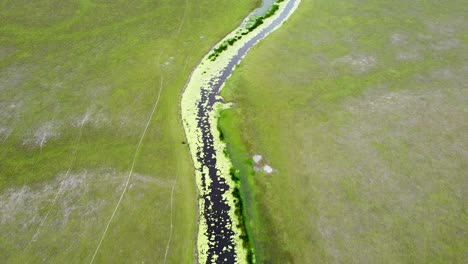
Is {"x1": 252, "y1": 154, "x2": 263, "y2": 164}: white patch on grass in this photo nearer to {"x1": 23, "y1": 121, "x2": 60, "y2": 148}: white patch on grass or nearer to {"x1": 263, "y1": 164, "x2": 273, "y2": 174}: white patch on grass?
{"x1": 263, "y1": 164, "x2": 273, "y2": 174}: white patch on grass

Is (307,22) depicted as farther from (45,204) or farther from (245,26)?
(45,204)

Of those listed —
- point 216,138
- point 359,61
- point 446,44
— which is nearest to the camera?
point 216,138

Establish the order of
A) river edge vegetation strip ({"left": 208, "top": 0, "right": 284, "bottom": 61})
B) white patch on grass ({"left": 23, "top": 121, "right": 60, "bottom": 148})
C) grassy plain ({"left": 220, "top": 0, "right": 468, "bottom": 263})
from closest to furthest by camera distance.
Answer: grassy plain ({"left": 220, "top": 0, "right": 468, "bottom": 263})
white patch on grass ({"left": 23, "top": 121, "right": 60, "bottom": 148})
river edge vegetation strip ({"left": 208, "top": 0, "right": 284, "bottom": 61})

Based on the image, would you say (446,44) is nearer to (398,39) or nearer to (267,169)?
(398,39)

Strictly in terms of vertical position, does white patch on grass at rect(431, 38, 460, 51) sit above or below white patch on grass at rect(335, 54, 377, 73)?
below

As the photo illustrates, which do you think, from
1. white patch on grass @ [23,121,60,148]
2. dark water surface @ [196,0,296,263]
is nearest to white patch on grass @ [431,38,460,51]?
dark water surface @ [196,0,296,263]

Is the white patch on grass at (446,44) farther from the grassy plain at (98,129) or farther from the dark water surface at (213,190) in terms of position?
the grassy plain at (98,129)

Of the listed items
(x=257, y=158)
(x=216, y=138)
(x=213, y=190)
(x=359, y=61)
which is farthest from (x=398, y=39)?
(x=213, y=190)

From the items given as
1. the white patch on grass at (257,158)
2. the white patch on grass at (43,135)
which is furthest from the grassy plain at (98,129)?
the white patch on grass at (257,158)
